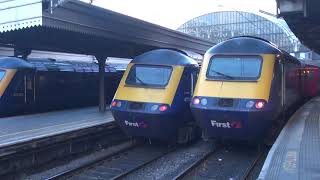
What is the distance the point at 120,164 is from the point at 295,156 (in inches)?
196

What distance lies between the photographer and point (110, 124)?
590 inches

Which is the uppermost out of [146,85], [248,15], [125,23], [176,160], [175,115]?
[248,15]

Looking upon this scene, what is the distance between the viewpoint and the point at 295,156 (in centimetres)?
852

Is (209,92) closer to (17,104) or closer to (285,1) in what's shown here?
(285,1)

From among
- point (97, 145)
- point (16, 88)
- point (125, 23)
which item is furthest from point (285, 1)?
point (16, 88)

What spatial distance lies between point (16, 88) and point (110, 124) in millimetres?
4834

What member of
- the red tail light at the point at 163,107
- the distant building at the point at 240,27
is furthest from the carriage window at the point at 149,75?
the distant building at the point at 240,27

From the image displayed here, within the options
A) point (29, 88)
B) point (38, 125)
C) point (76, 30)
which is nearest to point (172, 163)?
point (38, 125)

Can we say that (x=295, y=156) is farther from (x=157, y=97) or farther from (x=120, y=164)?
(x=120, y=164)

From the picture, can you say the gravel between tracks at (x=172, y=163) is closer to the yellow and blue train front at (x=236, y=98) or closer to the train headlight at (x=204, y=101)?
the yellow and blue train front at (x=236, y=98)

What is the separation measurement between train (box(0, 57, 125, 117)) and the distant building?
6290cm

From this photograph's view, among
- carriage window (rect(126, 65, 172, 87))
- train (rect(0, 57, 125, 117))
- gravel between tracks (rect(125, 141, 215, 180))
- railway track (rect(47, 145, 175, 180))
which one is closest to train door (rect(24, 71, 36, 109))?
train (rect(0, 57, 125, 117))

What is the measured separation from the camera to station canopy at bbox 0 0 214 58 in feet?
42.5

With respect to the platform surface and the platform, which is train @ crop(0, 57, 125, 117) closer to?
the platform surface
